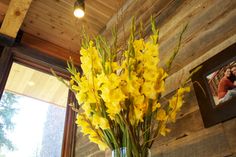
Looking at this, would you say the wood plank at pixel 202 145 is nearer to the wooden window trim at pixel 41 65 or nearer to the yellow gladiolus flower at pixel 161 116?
the yellow gladiolus flower at pixel 161 116

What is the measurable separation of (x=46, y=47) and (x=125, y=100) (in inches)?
77.1

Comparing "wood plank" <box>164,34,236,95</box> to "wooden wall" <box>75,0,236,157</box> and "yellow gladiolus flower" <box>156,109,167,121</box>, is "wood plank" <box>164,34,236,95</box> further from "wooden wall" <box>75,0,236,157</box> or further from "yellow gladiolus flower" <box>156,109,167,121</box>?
"yellow gladiolus flower" <box>156,109,167,121</box>

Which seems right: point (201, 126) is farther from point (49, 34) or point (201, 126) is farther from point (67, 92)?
point (49, 34)

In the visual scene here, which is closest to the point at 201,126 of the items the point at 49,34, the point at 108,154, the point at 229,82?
the point at 229,82

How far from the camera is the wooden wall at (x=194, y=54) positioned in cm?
107

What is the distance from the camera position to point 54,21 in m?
2.46

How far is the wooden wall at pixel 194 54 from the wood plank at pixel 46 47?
131 cm

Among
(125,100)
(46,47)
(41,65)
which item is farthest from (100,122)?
(46,47)

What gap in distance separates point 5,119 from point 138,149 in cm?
166

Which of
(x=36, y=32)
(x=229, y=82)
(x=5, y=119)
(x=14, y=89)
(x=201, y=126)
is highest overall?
(x=36, y=32)

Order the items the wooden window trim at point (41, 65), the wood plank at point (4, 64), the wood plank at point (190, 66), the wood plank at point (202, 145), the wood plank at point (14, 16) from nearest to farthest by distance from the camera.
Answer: the wood plank at point (202, 145) → the wood plank at point (190, 66) → the wood plank at point (14, 16) → the wood plank at point (4, 64) → the wooden window trim at point (41, 65)

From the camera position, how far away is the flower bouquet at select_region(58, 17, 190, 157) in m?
0.85

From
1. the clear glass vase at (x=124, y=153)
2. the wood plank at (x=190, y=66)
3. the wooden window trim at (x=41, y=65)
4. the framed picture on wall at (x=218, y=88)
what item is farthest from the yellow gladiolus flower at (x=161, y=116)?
the wooden window trim at (x=41, y=65)

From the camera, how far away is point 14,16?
2.07 meters
